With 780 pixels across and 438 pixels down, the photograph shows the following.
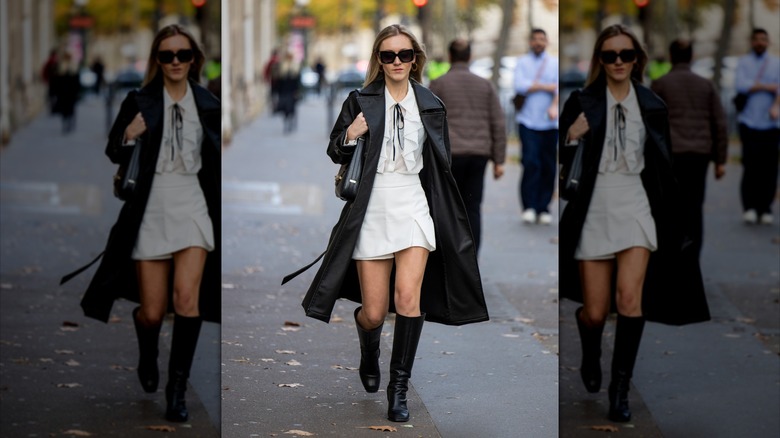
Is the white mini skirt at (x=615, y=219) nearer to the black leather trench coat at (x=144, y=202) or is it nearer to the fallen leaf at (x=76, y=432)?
the black leather trench coat at (x=144, y=202)

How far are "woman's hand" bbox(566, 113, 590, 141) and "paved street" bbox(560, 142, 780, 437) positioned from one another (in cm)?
66

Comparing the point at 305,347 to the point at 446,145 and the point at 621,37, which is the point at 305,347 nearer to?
the point at 446,145

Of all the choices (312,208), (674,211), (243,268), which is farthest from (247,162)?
(674,211)

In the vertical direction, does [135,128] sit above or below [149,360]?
above

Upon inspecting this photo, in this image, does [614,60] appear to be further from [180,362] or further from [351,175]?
[180,362]

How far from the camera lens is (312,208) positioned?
12.8 m

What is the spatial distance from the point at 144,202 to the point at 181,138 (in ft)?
1.06

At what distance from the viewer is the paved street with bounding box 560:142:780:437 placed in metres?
5.19

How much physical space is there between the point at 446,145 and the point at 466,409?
1180mm

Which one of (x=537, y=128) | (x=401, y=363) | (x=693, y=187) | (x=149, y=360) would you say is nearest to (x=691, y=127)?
(x=693, y=187)

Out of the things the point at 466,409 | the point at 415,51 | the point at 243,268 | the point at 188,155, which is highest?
the point at 415,51

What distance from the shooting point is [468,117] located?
30.3 ft

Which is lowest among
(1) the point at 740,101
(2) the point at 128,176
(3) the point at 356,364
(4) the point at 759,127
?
(3) the point at 356,364

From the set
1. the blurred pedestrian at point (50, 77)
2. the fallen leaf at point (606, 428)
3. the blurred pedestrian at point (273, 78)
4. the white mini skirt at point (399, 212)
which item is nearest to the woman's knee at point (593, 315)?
the fallen leaf at point (606, 428)
